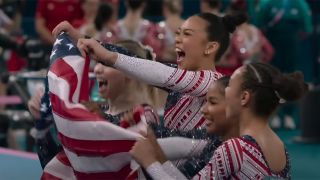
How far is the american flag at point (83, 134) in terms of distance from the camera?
113 inches

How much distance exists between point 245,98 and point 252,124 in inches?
3.6

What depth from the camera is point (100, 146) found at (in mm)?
2891

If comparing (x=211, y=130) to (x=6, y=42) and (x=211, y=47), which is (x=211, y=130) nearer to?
(x=211, y=47)

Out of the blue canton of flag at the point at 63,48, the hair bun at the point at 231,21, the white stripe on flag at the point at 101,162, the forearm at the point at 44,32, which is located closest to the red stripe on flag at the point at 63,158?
the white stripe on flag at the point at 101,162

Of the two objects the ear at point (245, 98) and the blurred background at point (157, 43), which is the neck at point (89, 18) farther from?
the ear at point (245, 98)

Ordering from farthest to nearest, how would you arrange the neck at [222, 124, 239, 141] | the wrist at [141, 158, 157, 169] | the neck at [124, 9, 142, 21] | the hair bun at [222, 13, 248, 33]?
the neck at [124, 9, 142, 21]
the hair bun at [222, 13, 248, 33]
the neck at [222, 124, 239, 141]
the wrist at [141, 158, 157, 169]

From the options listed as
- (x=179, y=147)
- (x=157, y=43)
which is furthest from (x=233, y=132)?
(x=157, y=43)

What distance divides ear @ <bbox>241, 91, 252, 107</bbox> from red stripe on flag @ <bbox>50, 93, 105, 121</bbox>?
1.63ft

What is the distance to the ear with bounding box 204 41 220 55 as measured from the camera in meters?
3.69

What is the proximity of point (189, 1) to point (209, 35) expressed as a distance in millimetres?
7361

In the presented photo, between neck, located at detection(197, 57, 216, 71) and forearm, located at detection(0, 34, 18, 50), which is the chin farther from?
forearm, located at detection(0, 34, 18, 50)

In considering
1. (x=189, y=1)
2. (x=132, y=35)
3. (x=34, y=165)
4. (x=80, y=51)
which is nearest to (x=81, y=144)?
(x=80, y=51)

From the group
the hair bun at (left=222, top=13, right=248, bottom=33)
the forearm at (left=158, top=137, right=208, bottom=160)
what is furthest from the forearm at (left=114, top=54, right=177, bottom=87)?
the hair bun at (left=222, top=13, right=248, bottom=33)

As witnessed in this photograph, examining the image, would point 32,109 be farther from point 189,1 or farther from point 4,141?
point 189,1
